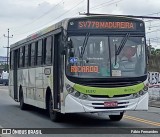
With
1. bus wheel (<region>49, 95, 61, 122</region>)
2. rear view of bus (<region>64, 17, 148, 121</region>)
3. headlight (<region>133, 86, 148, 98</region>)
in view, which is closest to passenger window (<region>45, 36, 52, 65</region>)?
bus wheel (<region>49, 95, 61, 122</region>)

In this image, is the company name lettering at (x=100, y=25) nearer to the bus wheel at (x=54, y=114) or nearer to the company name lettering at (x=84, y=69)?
the company name lettering at (x=84, y=69)

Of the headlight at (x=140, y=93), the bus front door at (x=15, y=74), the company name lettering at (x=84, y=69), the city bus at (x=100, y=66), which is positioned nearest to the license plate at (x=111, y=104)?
the city bus at (x=100, y=66)

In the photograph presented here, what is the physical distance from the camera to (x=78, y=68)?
1303 cm

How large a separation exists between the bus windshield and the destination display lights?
293 millimetres

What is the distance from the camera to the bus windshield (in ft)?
42.8

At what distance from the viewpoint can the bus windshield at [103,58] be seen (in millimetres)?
13055

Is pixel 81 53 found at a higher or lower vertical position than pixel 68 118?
higher

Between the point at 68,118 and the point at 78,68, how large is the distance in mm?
3741

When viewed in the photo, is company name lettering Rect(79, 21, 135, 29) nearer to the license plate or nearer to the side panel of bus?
the side panel of bus

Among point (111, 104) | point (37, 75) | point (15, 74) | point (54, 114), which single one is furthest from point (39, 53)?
point (15, 74)

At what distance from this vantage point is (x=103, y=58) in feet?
43.2

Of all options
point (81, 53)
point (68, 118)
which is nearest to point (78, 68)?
→ point (81, 53)

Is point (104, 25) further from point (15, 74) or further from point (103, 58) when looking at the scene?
point (15, 74)

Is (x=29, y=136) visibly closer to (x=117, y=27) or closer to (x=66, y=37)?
(x=66, y=37)
